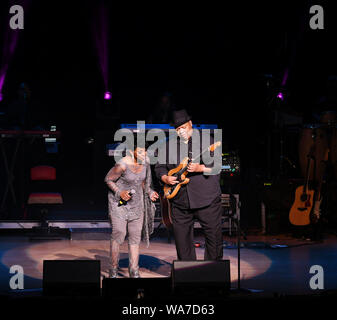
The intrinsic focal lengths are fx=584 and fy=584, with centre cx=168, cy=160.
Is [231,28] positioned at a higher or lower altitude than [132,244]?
higher

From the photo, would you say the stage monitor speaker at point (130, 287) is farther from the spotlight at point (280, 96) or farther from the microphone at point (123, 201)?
the spotlight at point (280, 96)

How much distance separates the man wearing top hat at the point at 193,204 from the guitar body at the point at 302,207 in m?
4.25

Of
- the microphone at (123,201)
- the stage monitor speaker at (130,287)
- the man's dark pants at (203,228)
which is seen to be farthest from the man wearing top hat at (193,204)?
the stage monitor speaker at (130,287)

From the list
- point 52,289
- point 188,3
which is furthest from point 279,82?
Result: point 52,289

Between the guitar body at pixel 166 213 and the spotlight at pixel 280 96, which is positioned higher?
the spotlight at pixel 280 96

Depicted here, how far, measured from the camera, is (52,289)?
4211mm

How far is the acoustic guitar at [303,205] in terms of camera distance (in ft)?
30.1

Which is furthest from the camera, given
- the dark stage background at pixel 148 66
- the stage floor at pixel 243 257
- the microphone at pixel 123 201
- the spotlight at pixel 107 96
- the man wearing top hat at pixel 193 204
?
the dark stage background at pixel 148 66

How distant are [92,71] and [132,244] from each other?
20.6 feet

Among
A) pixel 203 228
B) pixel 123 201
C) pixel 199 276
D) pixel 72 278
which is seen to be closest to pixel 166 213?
pixel 123 201

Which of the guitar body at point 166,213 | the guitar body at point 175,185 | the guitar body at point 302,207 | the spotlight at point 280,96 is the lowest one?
the guitar body at point 302,207

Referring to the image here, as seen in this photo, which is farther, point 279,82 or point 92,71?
point 92,71

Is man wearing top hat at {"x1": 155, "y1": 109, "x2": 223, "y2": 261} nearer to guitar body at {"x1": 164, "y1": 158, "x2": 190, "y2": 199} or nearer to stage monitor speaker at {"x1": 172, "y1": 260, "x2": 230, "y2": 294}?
guitar body at {"x1": 164, "y1": 158, "x2": 190, "y2": 199}
